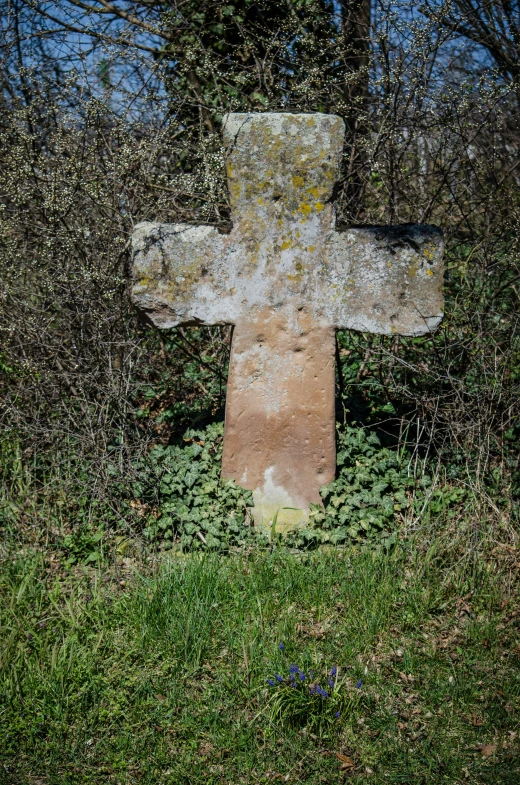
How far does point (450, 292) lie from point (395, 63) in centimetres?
170

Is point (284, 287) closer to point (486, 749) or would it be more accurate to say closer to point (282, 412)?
point (282, 412)

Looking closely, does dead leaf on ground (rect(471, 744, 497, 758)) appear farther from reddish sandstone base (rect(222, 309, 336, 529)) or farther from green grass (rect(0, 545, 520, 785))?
reddish sandstone base (rect(222, 309, 336, 529))

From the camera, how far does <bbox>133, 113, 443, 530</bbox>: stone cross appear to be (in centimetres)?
434

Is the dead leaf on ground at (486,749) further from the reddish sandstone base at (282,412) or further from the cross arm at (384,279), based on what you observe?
the cross arm at (384,279)

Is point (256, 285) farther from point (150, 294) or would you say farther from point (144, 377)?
Result: point (144, 377)

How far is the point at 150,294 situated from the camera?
442 cm

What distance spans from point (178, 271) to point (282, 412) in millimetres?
1051

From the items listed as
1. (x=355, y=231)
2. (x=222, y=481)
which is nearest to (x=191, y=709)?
(x=222, y=481)

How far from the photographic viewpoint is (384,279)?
14.4ft

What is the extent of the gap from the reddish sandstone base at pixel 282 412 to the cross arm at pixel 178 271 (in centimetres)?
29

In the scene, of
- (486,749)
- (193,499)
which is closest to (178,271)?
(193,499)

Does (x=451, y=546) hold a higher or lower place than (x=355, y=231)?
lower

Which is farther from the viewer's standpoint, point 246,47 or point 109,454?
point 246,47

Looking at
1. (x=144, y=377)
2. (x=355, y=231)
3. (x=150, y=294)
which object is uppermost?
(x=355, y=231)
